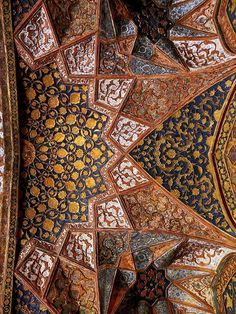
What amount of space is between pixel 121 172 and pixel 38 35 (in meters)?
2.34

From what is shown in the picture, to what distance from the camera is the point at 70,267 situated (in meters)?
9.13

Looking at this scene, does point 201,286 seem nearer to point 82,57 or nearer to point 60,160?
point 60,160

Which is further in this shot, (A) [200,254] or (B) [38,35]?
(A) [200,254]

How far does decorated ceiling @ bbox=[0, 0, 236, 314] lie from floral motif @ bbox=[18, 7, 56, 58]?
59 millimetres

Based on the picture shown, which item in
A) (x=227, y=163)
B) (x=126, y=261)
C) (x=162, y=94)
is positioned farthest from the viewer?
(x=126, y=261)

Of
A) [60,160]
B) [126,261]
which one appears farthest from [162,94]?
[126,261]

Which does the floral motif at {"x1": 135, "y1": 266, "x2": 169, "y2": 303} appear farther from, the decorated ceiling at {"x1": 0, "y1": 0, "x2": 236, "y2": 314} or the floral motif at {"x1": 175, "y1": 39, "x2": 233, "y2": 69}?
the floral motif at {"x1": 175, "y1": 39, "x2": 233, "y2": 69}

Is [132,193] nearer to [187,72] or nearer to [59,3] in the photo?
[187,72]

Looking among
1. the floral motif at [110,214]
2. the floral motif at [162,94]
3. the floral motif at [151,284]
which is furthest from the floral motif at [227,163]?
the floral motif at [110,214]

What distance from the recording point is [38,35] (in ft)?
28.2

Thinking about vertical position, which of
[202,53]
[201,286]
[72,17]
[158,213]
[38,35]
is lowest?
[201,286]

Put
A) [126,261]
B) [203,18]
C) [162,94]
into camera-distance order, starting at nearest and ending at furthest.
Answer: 1. [203,18]
2. [162,94]
3. [126,261]

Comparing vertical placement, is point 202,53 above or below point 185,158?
→ above

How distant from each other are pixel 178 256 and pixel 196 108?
2231mm
